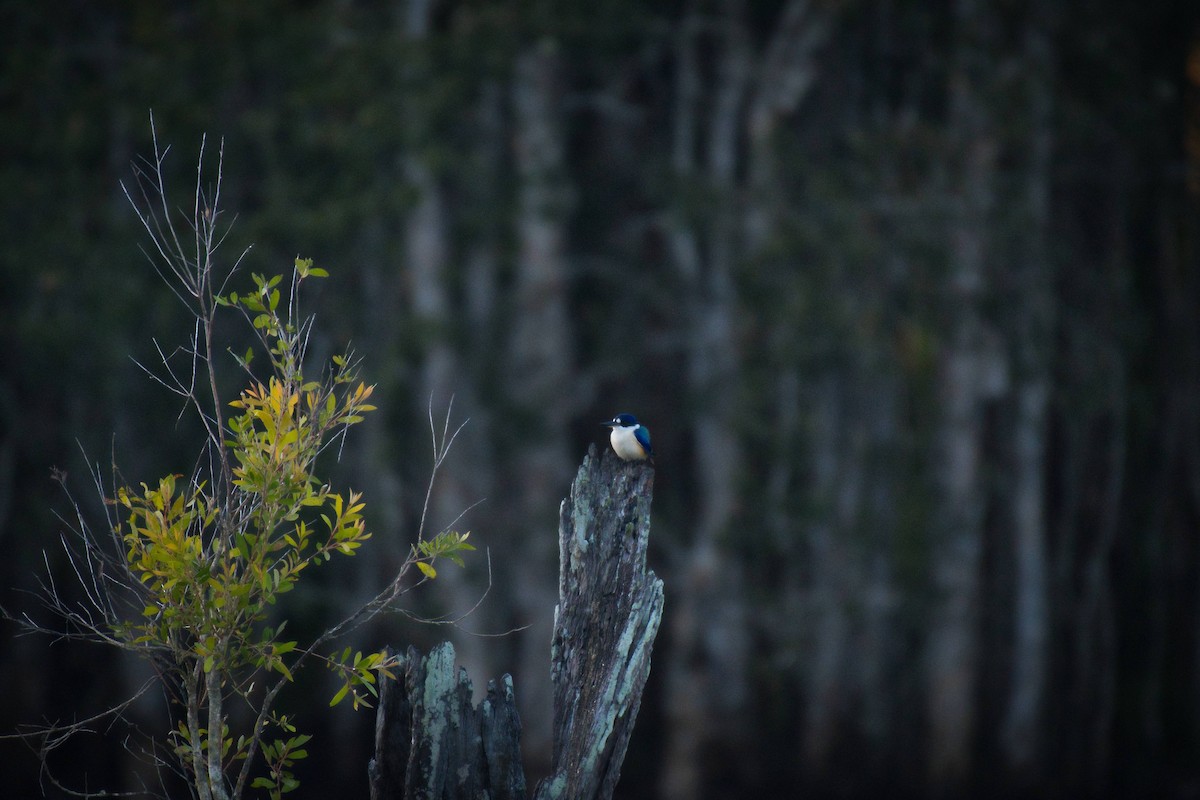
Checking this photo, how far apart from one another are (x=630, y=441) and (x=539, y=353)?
14214 millimetres

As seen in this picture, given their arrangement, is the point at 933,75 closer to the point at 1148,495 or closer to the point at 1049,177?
the point at 1049,177

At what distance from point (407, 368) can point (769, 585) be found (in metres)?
8.48

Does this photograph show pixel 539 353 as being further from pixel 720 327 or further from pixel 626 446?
pixel 626 446

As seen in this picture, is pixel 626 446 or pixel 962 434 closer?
pixel 626 446

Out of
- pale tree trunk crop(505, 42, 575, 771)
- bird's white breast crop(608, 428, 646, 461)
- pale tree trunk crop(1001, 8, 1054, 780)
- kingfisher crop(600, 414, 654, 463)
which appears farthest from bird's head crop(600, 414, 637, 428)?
pale tree trunk crop(1001, 8, 1054, 780)

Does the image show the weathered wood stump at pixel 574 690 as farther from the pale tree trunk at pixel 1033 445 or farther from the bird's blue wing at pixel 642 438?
the pale tree trunk at pixel 1033 445

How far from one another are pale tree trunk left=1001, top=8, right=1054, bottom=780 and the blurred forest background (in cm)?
7

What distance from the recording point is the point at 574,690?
763cm

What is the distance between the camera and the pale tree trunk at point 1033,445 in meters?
24.2

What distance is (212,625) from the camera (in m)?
7.45

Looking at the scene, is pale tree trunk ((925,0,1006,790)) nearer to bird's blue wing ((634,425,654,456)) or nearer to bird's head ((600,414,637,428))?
bird's head ((600,414,637,428))

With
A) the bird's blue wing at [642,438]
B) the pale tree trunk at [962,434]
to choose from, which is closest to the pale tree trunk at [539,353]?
the pale tree trunk at [962,434]

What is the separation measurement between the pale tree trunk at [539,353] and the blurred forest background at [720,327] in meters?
0.06

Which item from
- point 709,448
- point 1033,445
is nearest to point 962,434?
point 1033,445
